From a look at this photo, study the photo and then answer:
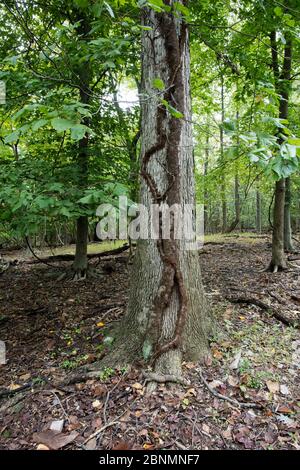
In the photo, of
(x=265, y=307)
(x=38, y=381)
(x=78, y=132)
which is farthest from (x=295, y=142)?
(x=38, y=381)

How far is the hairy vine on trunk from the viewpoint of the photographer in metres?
2.65

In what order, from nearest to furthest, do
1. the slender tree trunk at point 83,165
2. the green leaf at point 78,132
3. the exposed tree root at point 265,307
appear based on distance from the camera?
the green leaf at point 78,132, the exposed tree root at point 265,307, the slender tree trunk at point 83,165

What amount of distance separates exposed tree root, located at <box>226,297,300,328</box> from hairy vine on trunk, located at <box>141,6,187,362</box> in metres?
1.65

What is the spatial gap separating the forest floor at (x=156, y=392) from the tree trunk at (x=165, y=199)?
0.28 metres

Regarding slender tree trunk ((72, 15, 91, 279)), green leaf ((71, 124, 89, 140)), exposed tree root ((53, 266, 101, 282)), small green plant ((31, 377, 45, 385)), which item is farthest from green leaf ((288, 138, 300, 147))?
exposed tree root ((53, 266, 101, 282))

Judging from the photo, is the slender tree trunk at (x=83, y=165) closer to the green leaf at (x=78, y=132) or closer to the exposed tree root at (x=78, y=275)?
the exposed tree root at (x=78, y=275)

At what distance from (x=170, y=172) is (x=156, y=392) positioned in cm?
200

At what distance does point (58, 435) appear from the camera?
82.7 inches

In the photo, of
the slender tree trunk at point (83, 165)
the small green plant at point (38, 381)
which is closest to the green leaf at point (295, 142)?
the slender tree trunk at point (83, 165)

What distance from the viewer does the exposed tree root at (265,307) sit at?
350cm

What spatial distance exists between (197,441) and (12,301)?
14.1 feet

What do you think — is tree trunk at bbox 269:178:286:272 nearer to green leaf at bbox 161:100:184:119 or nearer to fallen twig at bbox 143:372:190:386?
fallen twig at bbox 143:372:190:386
